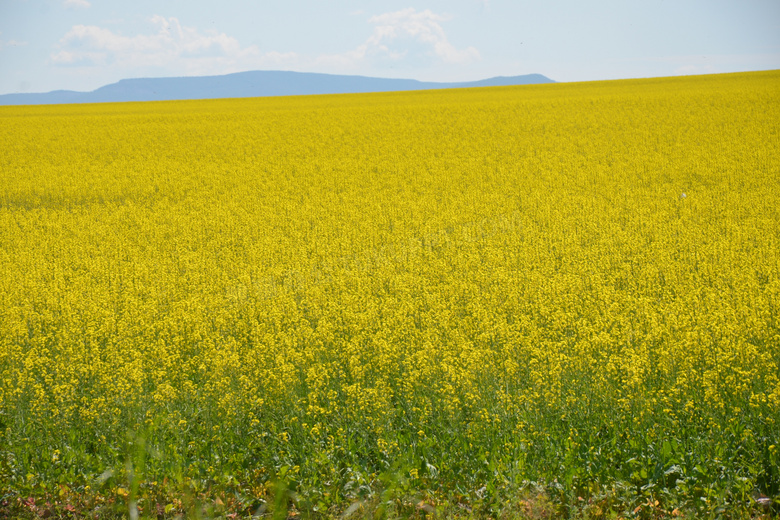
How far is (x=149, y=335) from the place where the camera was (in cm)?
701

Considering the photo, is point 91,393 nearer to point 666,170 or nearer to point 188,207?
point 188,207

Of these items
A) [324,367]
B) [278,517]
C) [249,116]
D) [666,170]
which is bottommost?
[278,517]

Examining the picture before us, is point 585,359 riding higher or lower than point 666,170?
lower

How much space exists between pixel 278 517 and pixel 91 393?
3018mm

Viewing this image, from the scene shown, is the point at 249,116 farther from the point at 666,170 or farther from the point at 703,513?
the point at 703,513

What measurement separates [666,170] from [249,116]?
26.6m

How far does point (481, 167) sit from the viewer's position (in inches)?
784

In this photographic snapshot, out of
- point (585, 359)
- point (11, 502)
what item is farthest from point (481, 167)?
point (11, 502)

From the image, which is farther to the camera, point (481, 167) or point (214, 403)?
point (481, 167)

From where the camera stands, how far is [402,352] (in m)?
6.18

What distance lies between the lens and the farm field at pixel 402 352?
13.7 ft

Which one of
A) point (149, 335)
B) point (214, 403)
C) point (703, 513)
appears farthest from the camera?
point (149, 335)

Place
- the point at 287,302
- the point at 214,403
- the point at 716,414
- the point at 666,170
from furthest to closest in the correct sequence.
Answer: the point at 666,170
the point at 287,302
the point at 214,403
the point at 716,414

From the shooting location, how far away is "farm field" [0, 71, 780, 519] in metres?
4.18
